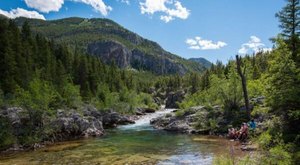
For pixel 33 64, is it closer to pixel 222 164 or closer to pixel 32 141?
pixel 32 141

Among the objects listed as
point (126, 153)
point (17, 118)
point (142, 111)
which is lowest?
point (126, 153)

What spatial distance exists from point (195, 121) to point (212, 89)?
748cm

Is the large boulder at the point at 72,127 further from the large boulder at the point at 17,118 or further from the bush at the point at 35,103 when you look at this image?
the large boulder at the point at 17,118

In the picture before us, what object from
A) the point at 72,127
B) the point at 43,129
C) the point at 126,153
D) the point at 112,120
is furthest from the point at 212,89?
the point at 43,129

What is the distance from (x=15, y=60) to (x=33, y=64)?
25.5ft

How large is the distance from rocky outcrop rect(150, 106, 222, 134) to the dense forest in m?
0.26

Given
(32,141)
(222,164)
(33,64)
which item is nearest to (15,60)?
(33,64)

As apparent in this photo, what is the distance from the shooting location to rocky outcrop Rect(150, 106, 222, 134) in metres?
49.0

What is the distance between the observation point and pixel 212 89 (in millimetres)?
57688

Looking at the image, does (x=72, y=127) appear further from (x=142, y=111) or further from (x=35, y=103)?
(x=142, y=111)

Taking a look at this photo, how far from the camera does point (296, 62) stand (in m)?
24.5

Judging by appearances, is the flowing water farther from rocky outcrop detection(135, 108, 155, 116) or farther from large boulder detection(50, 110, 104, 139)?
rocky outcrop detection(135, 108, 155, 116)

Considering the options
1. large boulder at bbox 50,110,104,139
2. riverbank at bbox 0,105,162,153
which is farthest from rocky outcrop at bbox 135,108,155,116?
large boulder at bbox 50,110,104,139

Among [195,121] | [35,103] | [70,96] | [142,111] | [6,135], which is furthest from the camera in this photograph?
[142,111]
